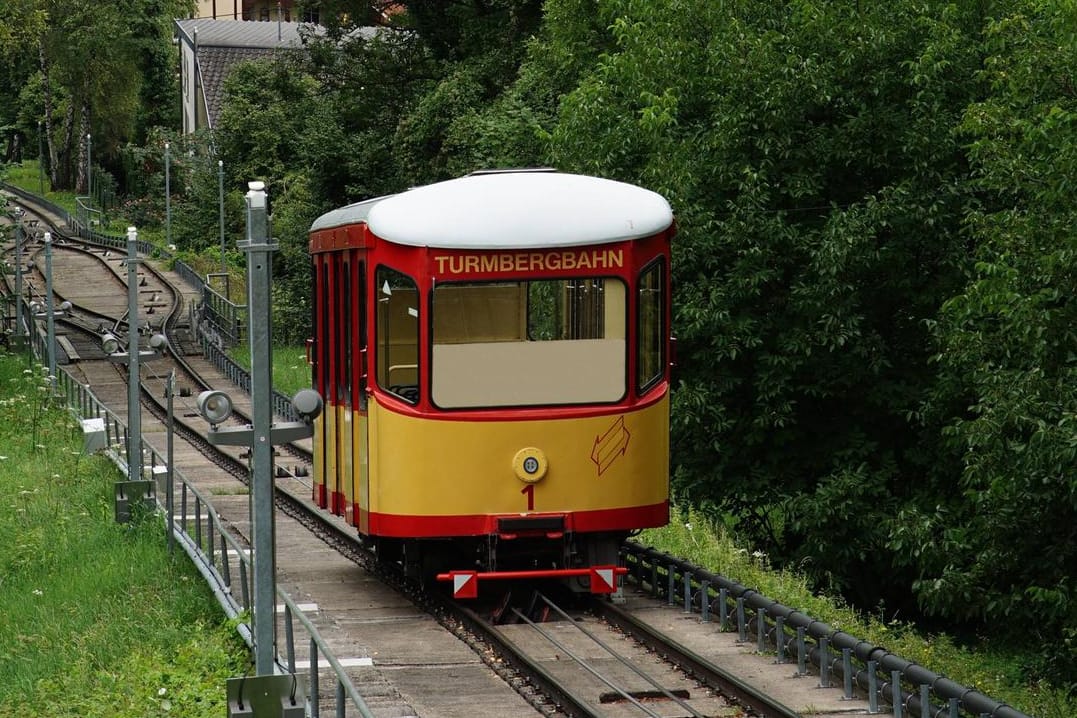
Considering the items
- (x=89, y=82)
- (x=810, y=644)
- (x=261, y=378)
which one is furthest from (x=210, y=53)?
(x=261, y=378)

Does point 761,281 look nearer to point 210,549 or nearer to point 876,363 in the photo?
point 876,363

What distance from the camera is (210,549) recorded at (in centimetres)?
1822

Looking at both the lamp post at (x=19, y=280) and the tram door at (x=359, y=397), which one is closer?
the tram door at (x=359, y=397)

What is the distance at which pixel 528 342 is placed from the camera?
15195 millimetres

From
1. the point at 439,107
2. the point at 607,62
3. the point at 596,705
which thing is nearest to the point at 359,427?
the point at 596,705

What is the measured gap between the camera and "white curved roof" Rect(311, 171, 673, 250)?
49.4 ft

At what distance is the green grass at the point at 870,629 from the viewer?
17000mm

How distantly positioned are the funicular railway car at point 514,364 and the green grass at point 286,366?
85.3 feet

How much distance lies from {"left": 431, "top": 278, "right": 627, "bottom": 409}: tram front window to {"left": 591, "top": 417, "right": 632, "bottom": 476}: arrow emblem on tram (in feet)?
0.88

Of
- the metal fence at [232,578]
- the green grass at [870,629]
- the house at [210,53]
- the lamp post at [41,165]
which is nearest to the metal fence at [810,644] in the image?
the green grass at [870,629]

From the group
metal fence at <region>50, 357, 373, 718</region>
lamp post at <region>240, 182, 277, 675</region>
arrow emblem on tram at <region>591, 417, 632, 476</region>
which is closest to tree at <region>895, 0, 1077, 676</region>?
arrow emblem on tram at <region>591, 417, 632, 476</region>

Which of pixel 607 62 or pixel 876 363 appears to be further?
pixel 607 62

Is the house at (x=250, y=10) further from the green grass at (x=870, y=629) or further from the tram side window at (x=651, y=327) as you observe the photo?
the tram side window at (x=651, y=327)

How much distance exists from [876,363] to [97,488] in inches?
451
